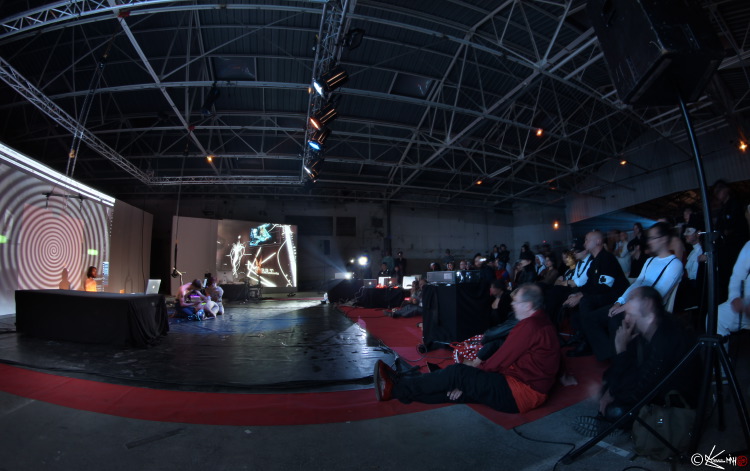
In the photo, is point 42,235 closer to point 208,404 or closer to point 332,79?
point 332,79

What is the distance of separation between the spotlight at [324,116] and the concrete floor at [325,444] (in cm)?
593

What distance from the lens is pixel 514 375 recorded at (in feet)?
6.99

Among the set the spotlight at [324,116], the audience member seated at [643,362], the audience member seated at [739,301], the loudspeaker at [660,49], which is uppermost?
the spotlight at [324,116]

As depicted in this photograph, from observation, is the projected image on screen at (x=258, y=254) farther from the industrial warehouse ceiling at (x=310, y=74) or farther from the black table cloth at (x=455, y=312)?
the black table cloth at (x=455, y=312)

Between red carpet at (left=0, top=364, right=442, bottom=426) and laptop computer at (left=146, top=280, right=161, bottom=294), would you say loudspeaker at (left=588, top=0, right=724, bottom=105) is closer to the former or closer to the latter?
red carpet at (left=0, top=364, right=442, bottom=426)

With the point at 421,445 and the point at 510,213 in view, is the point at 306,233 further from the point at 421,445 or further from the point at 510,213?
the point at 421,445

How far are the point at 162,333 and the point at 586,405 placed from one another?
17.7 feet

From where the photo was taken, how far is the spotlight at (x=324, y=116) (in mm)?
6672

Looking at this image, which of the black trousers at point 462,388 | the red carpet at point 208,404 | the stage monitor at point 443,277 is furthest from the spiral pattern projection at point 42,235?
the black trousers at point 462,388

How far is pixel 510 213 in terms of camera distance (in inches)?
719

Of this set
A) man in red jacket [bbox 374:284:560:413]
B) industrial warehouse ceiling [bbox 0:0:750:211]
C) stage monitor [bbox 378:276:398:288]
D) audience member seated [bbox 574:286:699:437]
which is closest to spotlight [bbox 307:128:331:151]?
industrial warehouse ceiling [bbox 0:0:750:211]

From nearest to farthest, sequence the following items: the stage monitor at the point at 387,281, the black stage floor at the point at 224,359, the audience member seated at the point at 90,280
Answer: the black stage floor at the point at 224,359 < the audience member seated at the point at 90,280 < the stage monitor at the point at 387,281

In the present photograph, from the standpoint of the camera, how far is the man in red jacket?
6.77ft

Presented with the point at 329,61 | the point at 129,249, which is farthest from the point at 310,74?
the point at 129,249
